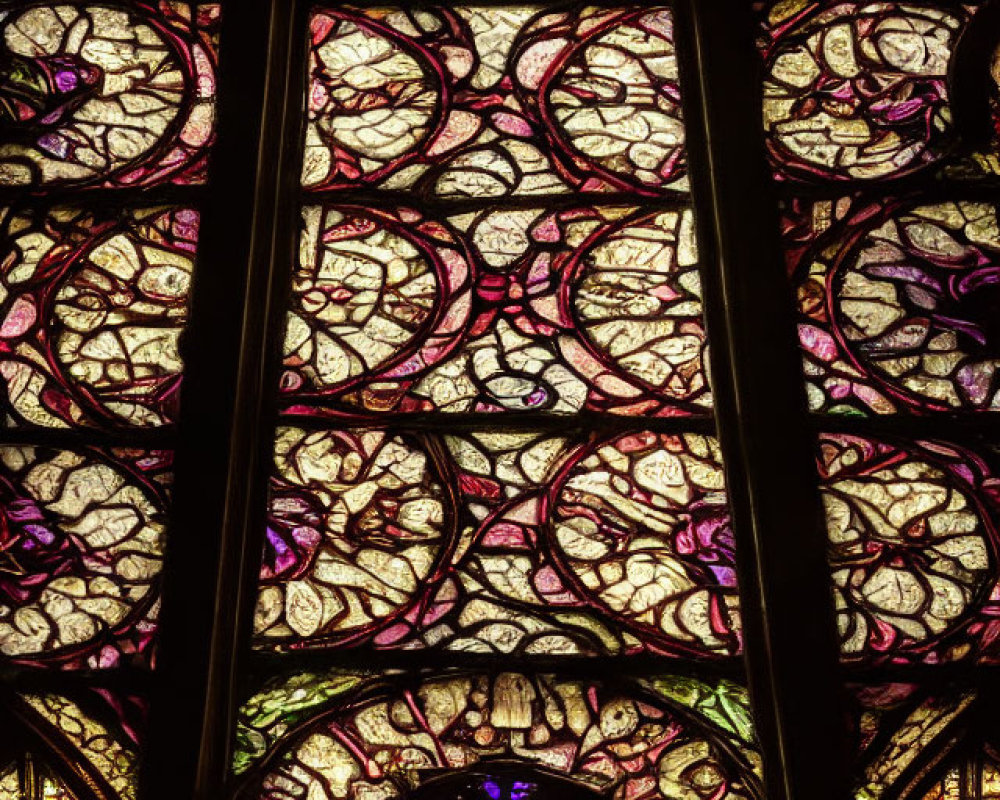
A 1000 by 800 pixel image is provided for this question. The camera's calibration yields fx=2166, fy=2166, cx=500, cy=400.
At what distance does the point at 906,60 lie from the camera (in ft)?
23.0

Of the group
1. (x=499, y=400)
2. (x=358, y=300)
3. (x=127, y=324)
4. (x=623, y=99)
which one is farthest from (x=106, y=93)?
(x=499, y=400)

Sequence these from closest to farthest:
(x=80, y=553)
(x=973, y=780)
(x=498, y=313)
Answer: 1. (x=973, y=780)
2. (x=80, y=553)
3. (x=498, y=313)

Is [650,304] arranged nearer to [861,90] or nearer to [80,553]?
[861,90]

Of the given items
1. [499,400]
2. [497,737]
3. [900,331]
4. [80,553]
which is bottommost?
[497,737]

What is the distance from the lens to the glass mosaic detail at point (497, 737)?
18.0 ft

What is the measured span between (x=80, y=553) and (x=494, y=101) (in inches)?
81.7

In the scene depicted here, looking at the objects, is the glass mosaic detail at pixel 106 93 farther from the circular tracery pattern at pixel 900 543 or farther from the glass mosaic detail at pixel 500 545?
the circular tracery pattern at pixel 900 543

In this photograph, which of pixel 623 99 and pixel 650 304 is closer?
pixel 650 304

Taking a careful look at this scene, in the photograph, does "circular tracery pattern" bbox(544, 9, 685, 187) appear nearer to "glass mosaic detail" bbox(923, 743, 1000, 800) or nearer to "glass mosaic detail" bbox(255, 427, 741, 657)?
"glass mosaic detail" bbox(255, 427, 741, 657)

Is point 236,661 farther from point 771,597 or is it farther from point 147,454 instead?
point 771,597

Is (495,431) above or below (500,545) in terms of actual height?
above

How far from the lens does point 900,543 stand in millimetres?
5926

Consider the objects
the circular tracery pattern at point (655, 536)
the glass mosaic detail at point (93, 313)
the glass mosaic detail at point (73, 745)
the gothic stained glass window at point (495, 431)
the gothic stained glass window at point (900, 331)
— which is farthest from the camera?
the glass mosaic detail at point (93, 313)

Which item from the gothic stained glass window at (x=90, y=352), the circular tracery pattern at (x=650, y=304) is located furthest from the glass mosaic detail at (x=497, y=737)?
the circular tracery pattern at (x=650, y=304)
